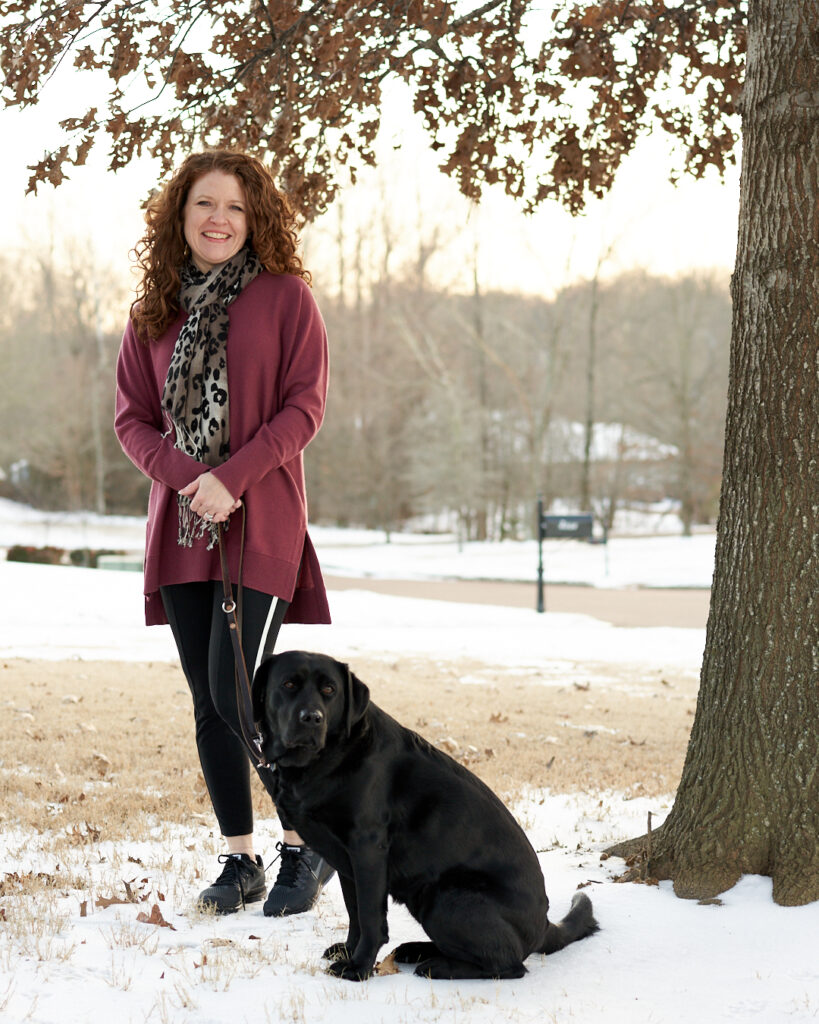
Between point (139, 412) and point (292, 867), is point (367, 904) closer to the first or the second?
point (292, 867)

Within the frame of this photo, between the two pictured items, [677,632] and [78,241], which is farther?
[78,241]

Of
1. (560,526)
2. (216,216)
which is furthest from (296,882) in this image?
(560,526)

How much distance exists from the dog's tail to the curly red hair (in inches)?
90.5

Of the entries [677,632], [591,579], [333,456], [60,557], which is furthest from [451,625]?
[333,456]

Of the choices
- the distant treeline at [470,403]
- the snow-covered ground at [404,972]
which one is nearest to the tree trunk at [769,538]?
the snow-covered ground at [404,972]

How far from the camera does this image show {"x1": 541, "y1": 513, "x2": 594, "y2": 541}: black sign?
18141 mm

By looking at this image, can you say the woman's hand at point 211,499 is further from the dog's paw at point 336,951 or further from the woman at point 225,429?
the dog's paw at point 336,951

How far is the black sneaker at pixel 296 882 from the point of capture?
3.31 meters

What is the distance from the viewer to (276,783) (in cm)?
292

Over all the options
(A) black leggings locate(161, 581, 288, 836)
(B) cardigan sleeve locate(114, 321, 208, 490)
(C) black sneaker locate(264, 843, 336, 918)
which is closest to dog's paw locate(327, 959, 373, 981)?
(C) black sneaker locate(264, 843, 336, 918)

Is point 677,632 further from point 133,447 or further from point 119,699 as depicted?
point 133,447

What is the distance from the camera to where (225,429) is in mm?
3346

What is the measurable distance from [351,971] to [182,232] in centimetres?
246

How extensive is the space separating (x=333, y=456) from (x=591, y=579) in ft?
54.4
